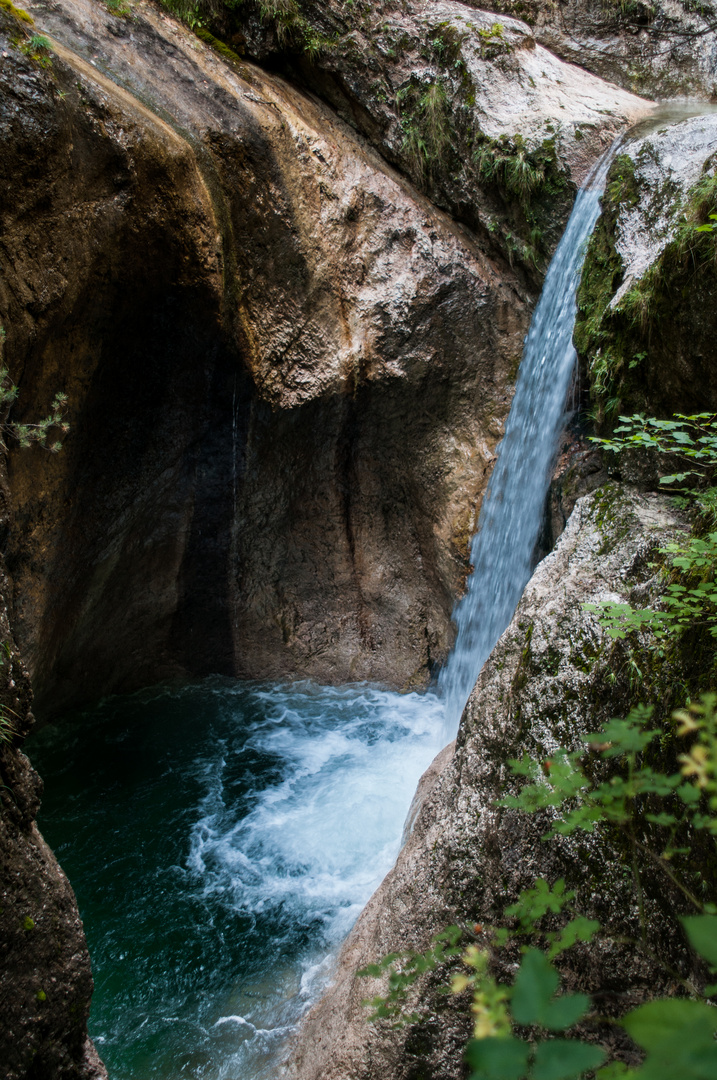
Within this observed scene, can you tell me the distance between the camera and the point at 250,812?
488 cm

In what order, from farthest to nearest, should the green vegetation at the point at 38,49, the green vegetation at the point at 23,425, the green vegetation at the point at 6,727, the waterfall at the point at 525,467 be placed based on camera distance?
1. the waterfall at the point at 525,467
2. the green vegetation at the point at 38,49
3. the green vegetation at the point at 23,425
4. the green vegetation at the point at 6,727

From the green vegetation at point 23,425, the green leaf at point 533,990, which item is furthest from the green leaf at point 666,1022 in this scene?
the green vegetation at point 23,425

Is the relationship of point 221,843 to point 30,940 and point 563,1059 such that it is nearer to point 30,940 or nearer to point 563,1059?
point 30,940

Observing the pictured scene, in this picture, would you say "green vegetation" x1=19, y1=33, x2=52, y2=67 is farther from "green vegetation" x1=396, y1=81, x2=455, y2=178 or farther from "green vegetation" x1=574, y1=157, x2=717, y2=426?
"green vegetation" x1=574, y1=157, x2=717, y2=426

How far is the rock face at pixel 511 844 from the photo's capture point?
2189 millimetres

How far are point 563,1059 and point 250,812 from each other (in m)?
4.68

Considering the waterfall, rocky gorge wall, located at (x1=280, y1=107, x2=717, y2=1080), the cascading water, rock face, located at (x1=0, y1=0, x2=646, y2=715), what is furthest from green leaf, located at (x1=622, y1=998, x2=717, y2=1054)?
rock face, located at (x1=0, y1=0, x2=646, y2=715)

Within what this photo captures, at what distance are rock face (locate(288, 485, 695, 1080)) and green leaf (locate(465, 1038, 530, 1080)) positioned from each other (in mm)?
1615

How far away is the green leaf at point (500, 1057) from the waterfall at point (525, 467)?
Answer: 4.24m

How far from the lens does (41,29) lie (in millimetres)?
4531

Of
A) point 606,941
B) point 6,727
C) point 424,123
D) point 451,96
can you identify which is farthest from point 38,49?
point 606,941

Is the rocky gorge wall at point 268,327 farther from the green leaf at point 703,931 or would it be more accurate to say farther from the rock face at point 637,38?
the green leaf at point 703,931

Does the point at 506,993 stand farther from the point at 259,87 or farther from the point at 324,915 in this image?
the point at 259,87

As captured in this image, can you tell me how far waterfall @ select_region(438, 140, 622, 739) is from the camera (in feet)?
16.6
